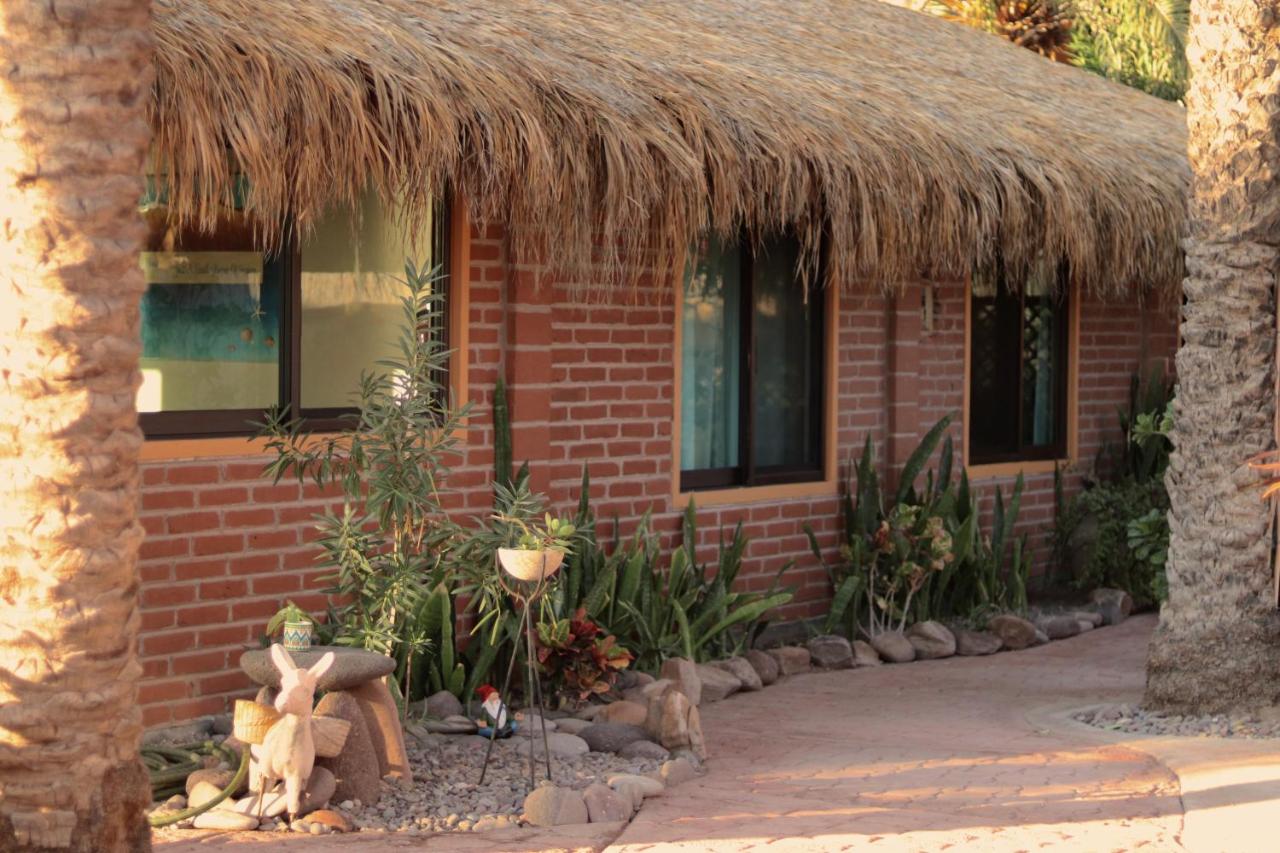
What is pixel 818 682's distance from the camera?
8.34 meters

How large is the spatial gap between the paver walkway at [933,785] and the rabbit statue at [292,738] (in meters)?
0.17

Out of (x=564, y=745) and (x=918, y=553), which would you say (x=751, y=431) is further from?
(x=564, y=745)

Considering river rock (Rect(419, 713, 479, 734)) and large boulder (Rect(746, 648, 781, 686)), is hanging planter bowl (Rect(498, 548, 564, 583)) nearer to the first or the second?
river rock (Rect(419, 713, 479, 734))

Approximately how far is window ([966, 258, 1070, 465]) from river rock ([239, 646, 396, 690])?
5823 millimetres

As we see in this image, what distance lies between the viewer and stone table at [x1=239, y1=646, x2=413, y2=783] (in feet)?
18.3

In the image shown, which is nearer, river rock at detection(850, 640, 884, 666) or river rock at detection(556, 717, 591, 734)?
river rock at detection(556, 717, 591, 734)

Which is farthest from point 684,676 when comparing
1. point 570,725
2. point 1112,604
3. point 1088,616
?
point 1112,604

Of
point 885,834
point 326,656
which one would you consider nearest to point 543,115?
point 326,656

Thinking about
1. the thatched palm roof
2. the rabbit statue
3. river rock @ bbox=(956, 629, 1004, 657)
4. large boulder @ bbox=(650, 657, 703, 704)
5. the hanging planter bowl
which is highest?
the thatched palm roof

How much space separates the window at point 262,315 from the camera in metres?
6.62

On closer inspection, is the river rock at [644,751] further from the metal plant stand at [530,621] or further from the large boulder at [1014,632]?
the large boulder at [1014,632]

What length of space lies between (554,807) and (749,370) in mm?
4111

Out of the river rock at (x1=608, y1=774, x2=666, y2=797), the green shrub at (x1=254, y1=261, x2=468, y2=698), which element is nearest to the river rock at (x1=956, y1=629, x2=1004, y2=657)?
the river rock at (x1=608, y1=774, x2=666, y2=797)

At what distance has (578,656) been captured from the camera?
710 cm
